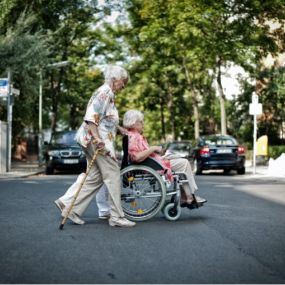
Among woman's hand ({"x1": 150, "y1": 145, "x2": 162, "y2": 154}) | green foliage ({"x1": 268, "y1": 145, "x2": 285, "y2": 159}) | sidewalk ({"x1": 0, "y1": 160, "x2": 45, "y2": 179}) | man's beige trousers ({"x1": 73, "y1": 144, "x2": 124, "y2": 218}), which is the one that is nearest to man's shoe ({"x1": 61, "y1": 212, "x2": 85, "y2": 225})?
man's beige trousers ({"x1": 73, "y1": 144, "x2": 124, "y2": 218})

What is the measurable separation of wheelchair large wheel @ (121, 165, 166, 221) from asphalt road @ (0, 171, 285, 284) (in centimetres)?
17

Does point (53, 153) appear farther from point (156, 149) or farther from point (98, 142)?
point (98, 142)

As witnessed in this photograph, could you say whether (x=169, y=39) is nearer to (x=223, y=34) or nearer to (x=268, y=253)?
(x=223, y=34)

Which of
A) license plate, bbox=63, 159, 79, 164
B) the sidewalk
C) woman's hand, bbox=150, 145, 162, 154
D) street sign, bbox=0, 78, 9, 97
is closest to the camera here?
woman's hand, bbox=150, 145, 162, 154

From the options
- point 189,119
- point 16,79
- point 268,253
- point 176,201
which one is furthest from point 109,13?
point 268,253

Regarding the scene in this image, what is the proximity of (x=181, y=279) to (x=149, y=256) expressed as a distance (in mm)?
885

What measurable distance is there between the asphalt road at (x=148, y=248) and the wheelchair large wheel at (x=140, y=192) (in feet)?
0.55

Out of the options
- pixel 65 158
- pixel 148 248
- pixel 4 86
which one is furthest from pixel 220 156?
pixel 148 248

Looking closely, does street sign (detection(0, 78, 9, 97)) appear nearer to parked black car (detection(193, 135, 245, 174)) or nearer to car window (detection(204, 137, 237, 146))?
parked black car (detection(193, 135, 245, 174))

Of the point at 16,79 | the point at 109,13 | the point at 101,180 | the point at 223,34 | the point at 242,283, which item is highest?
the point at 109,13

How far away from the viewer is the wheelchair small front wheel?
7793 mm

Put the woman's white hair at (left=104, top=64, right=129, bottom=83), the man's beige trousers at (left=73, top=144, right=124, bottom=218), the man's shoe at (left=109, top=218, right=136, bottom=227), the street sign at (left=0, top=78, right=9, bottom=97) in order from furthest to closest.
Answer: the street sign at (left=0, top=78, right=9, bottom=97) → the woman's white hair at (left=104, top=64, right=129, bottom=83) → the man's beige trousers at (left=73, top=144, right=124, bottom=218) → the man's shoe at (left=109, top=218, right=136, bottom=227)

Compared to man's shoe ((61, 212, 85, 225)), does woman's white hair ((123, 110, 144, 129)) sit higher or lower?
higher

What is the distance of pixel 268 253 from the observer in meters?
5.48
